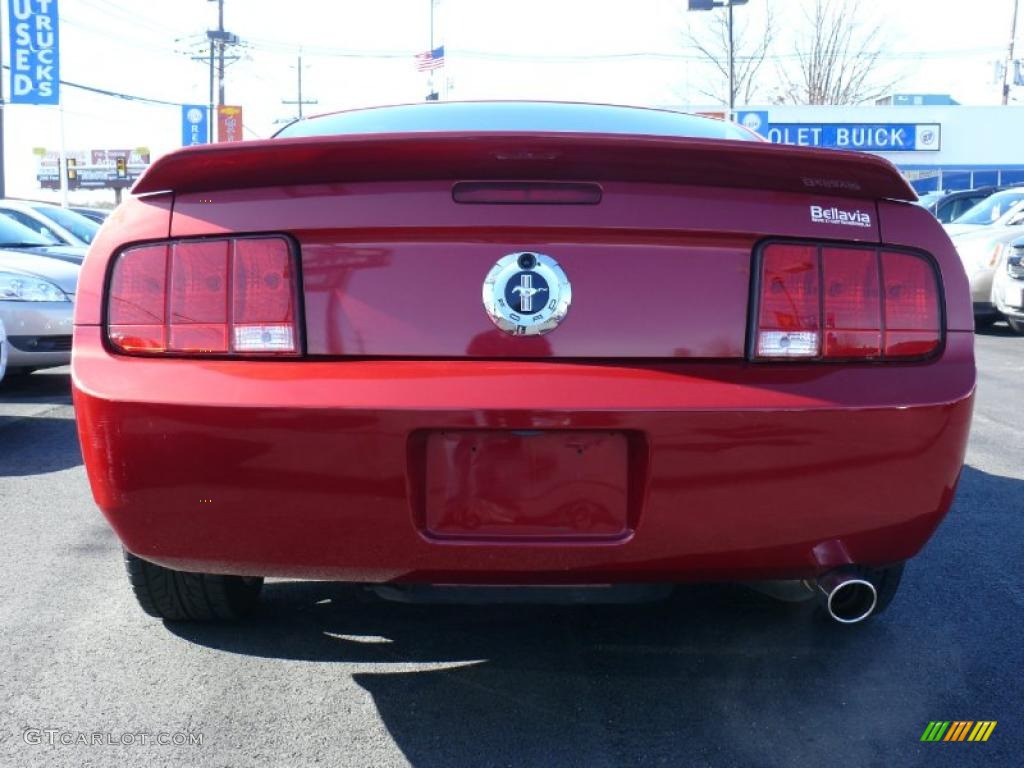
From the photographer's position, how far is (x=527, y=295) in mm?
2260

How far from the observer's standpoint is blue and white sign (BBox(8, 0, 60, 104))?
1898 centimetres

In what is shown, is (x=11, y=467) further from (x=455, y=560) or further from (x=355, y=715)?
(x=455, y=560)

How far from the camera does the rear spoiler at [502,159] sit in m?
2.29

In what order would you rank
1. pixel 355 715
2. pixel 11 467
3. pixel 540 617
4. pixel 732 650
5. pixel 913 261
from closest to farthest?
pixel 913 261, pixel 355 715, pixel 732 650, pixel 540 617, pixel 11 467

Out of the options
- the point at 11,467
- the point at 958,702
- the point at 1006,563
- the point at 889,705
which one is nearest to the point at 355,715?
the point at 889,705

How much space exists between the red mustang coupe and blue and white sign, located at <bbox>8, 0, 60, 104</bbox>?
1884cm

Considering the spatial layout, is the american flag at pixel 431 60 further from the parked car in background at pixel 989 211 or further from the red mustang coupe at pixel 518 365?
the red mustang coupe at pixel 518 365

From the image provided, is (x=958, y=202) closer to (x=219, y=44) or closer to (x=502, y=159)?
(x=502, y=159)

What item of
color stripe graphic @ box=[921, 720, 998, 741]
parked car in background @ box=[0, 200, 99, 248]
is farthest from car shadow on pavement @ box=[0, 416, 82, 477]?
color stripe graphic @ box=[921, 720, 998, 741]

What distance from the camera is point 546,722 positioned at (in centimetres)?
255

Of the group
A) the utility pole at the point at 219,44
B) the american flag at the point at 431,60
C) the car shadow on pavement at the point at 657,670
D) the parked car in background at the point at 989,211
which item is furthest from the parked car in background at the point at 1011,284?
the utility pole at the point at 219,44

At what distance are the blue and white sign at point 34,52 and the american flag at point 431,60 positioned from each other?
18203 mm

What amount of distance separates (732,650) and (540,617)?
563 millimetres

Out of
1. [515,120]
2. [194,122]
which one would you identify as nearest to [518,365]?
[515,120]
